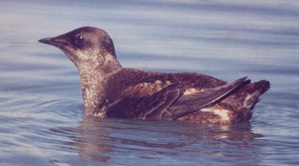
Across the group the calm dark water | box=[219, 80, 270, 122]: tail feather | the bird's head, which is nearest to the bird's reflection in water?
the calm dark water

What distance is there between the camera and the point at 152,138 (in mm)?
9758

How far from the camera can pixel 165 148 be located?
9.29 m

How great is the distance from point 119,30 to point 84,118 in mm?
4211

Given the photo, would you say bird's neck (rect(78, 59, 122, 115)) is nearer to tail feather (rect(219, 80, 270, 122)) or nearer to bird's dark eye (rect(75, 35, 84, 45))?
bird's dark eye (rect(75, 35, 84, 45))

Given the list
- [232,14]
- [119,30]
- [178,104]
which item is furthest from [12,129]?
[232,14]

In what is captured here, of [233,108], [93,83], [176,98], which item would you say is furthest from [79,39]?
[233,108]

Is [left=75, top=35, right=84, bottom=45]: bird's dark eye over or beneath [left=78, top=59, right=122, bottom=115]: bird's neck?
over

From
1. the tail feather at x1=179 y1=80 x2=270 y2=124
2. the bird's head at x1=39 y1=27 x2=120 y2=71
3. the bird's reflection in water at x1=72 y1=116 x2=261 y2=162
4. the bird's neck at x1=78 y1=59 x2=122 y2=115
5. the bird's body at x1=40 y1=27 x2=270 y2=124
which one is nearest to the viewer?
the bird's reflection in water at x1=72 y1=116 x2=261 y2=162

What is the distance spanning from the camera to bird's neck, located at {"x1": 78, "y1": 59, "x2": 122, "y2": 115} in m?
11.1

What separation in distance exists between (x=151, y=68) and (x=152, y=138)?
3.41 meters

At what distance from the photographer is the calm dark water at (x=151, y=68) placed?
912cm

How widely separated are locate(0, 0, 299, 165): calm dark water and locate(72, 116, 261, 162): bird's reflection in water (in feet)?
0.03

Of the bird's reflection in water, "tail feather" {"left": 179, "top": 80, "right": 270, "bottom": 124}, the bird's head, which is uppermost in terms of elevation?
the bird's head

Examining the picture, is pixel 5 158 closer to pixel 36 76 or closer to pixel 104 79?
pixel 104 79
